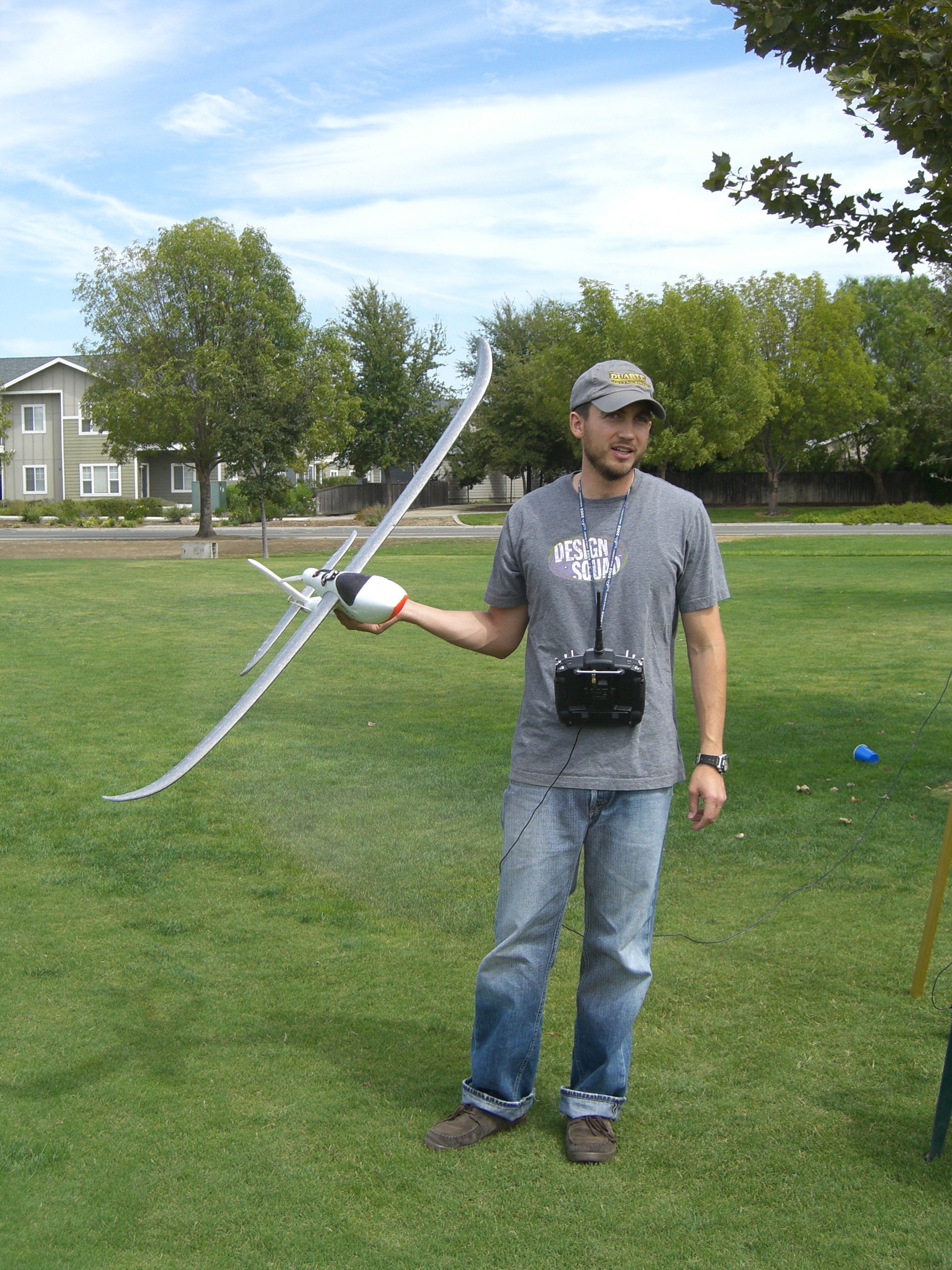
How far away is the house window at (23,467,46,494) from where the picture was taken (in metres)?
62.5

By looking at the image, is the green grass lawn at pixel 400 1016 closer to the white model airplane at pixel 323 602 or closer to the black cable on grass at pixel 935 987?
the black cable on grass at pixel 935 987

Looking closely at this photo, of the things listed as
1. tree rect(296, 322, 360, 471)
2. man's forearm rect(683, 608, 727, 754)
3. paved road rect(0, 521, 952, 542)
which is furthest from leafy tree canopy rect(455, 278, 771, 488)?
man's forearm rect(683, 608, 727, 754)

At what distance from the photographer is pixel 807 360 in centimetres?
5419

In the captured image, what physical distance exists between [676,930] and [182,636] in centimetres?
1097

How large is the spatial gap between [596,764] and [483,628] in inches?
23.5

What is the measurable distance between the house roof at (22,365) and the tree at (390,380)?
1543 cm

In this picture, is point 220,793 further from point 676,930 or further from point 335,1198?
point 335,1198

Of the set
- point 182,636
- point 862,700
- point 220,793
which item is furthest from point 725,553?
point 220,793

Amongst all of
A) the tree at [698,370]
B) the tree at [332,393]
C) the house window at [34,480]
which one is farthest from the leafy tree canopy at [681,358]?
the house window at [34,480]

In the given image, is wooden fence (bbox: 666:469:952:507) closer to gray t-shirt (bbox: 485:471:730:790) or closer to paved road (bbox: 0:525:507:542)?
paved road (bbox: 0:525:507:542)

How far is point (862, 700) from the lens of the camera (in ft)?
34.4

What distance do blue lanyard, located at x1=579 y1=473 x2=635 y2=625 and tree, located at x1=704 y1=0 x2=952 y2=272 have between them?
310 cm

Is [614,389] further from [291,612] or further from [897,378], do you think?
[897,378]

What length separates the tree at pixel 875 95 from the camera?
5277 millimetres
